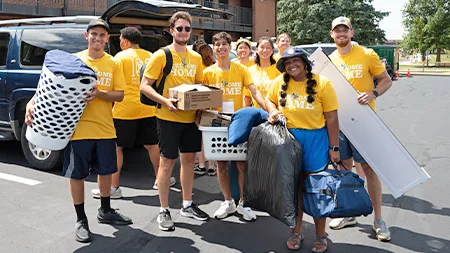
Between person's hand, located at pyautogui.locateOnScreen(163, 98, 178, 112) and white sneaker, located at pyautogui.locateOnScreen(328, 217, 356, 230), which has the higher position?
person's hand, located at pyautogui.locateOnScreen(163, 98, 178, 112)

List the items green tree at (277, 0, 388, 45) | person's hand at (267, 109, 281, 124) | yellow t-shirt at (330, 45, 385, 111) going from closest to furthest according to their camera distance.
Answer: person's hand at (267, 109, 281, 124), yellow t-shirt at (330, 45, 385, 111), green tree at (277, 0, 388, 45)

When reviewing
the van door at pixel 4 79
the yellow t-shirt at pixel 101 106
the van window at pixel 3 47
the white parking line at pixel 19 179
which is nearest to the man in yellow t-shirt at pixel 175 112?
the yellow t-shirt at pixel 101 106

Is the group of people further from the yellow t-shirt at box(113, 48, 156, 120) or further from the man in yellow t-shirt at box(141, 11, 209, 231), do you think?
the yellow t-shirt at box(113, 48, 156, 120)

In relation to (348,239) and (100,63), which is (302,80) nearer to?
(348,239)

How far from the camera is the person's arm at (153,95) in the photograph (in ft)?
12.7

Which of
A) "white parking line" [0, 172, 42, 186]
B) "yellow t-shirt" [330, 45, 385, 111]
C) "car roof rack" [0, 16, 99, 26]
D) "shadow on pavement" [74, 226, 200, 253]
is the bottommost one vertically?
"shadow on pavement" [74, 226, 200, 253]

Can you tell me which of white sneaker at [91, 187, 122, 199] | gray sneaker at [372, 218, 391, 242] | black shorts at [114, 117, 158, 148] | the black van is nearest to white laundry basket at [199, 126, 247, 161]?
gray sneaker at [372, 218, 391, 242]

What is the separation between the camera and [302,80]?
140 inches

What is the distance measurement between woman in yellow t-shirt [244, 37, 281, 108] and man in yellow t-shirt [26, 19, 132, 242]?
5.43 feet

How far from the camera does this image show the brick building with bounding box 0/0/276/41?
1518 centimetres

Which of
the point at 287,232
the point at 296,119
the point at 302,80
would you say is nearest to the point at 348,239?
the point at 287,232

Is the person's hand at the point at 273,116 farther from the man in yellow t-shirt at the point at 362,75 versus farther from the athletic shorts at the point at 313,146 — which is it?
the man in yellow t-shirt at the point at 362,75

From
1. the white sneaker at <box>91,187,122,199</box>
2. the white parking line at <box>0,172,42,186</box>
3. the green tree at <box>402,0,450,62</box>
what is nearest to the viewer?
the white sneaker at <box>91,187,122,199</box>

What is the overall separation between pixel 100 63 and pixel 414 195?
4.04 meters
